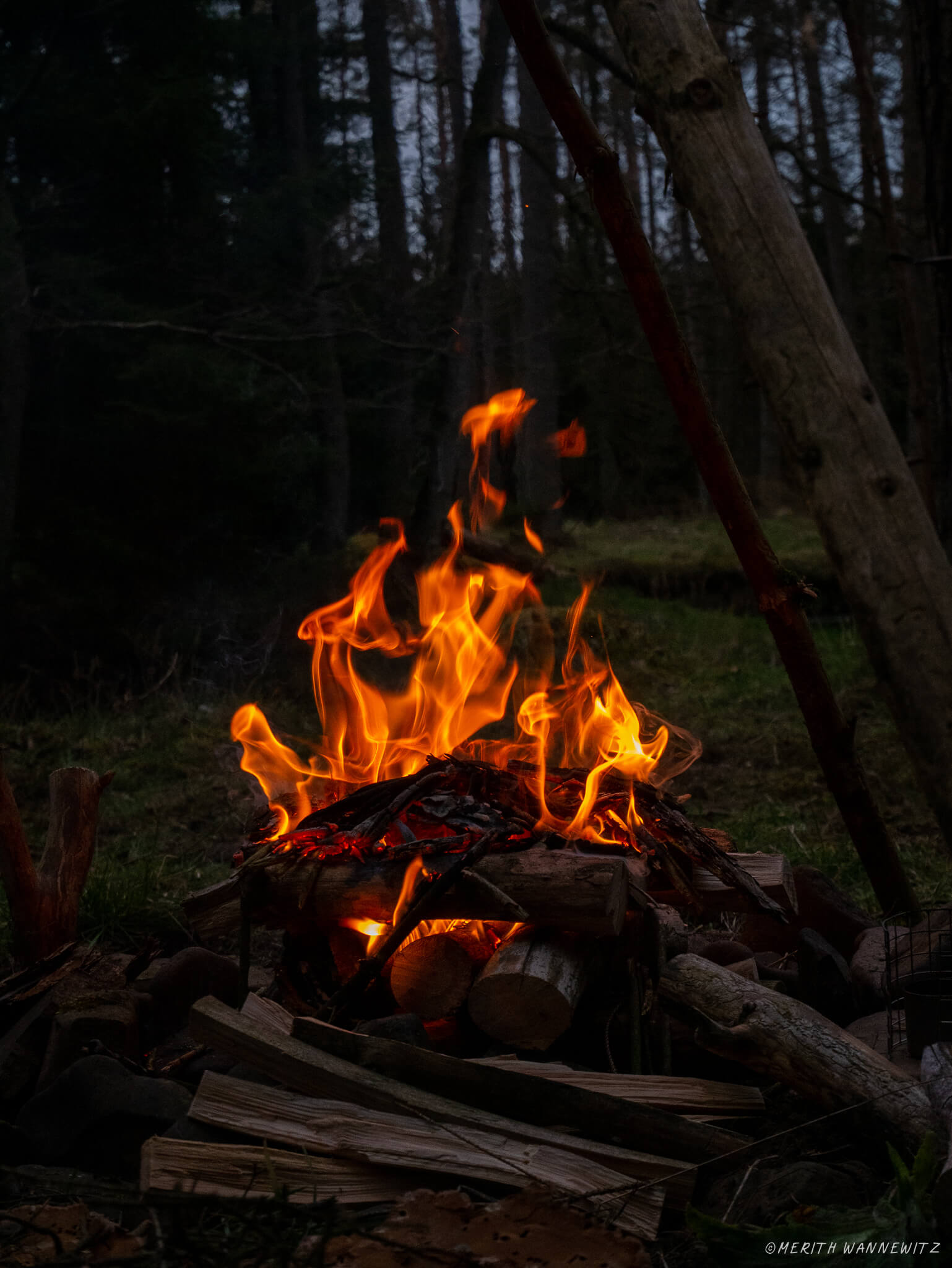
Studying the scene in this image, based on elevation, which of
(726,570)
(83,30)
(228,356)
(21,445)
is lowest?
(726,570)

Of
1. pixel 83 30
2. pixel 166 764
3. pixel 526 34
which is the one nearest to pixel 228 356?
pixel 83 30

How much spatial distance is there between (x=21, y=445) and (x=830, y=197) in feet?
46.8

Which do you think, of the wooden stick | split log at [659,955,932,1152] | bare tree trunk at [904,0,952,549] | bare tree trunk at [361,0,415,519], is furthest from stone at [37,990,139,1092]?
bare tree trunk at [361,0,415,519]

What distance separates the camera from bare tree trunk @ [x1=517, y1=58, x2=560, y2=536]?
1419 cm

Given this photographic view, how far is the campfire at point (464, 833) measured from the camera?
2686mm

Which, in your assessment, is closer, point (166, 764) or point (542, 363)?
point (166, 764)

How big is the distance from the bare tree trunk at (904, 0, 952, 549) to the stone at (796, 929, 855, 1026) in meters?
1.95

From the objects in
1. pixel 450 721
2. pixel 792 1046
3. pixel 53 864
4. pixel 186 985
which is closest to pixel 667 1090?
pixel 792 1046

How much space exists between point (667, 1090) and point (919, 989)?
810 millimetres

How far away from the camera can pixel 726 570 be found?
11.5 metres

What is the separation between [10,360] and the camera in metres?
10.1

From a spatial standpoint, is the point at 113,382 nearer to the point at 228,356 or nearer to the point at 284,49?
the point at 228,356

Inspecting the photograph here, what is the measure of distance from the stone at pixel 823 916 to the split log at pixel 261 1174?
6.44ft

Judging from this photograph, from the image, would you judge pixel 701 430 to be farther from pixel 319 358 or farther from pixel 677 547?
pixel 677 547
